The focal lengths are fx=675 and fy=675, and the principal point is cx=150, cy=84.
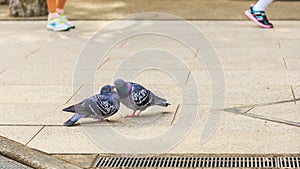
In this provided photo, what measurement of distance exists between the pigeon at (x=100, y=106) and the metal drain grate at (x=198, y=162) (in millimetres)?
549

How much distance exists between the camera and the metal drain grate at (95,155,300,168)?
3.81 meters

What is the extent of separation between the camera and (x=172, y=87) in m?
5.59

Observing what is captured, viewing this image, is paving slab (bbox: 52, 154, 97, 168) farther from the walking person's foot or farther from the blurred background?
the blurred background

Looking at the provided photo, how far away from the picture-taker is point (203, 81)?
5.80m

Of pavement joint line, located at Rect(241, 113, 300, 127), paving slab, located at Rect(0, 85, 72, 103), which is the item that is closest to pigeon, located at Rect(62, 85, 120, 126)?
paving slab, located at Rect(0, 85, 72, 103)

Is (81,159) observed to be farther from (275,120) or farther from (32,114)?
(275,120)

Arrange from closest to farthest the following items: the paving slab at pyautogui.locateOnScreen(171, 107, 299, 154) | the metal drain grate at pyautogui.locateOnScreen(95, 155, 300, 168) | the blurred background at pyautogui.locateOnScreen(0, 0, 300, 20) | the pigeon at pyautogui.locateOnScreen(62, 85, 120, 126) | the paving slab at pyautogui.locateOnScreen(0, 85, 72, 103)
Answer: the metal drain grate at pyautogui.locateOnScreen(95, 155, 300, 168), the paving slab at pyautogui.locateOnScreen(171, 107, 299, 154), the pigeon at pyautogui.locateOnScreen(62, 85, 120, 126), the paving slab at pyautogui.locateOnScreen(0, 85, 72, 103), the blurred background at pyautogui.locateOnScreen(0, 0, 300, 20)

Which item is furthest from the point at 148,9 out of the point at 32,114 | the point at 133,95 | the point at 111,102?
the point at 111,102

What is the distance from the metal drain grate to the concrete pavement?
0.11 m

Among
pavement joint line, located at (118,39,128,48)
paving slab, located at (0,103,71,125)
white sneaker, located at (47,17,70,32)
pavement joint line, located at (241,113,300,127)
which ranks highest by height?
pavement joint line, located at (241,113,300,127)

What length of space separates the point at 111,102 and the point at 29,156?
0.74 meters

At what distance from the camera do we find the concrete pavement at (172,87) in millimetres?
4230

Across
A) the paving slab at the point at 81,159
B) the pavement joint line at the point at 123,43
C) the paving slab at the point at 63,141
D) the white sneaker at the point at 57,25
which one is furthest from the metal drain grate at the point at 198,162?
the white sneaker at the point at 57,25

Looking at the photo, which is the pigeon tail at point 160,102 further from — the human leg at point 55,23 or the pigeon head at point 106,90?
the human leg at point 55,23
